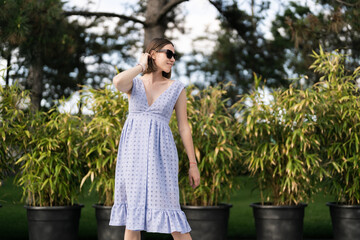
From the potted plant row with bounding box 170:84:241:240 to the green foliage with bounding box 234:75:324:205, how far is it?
18 centimetres

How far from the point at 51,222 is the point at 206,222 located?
125 cm

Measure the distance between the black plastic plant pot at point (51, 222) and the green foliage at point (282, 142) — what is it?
5.05 ft

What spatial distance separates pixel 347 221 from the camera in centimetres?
407

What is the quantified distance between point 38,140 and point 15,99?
42cm

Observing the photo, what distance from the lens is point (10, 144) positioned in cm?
408

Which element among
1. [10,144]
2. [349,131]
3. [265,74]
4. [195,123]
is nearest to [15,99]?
[10,144]

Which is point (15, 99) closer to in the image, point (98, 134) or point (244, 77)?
point (98, 134)

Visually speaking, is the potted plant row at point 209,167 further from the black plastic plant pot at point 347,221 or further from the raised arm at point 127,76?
the raised arm at point 127,76

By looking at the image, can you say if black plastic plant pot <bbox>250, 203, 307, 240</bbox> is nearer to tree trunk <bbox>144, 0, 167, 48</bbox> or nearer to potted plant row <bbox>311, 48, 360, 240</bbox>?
potted plant row <bbox>311, 48, 360, 240</bbox>

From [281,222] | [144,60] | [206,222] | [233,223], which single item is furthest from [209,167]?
[144,60]

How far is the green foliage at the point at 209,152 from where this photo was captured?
3.98m

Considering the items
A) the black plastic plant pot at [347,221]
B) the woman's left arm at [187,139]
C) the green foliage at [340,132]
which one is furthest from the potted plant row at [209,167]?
the woman's left arm at [187,139]

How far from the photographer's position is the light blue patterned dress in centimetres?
222

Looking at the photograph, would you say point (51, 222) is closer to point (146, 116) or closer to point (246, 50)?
point (146, 116)
